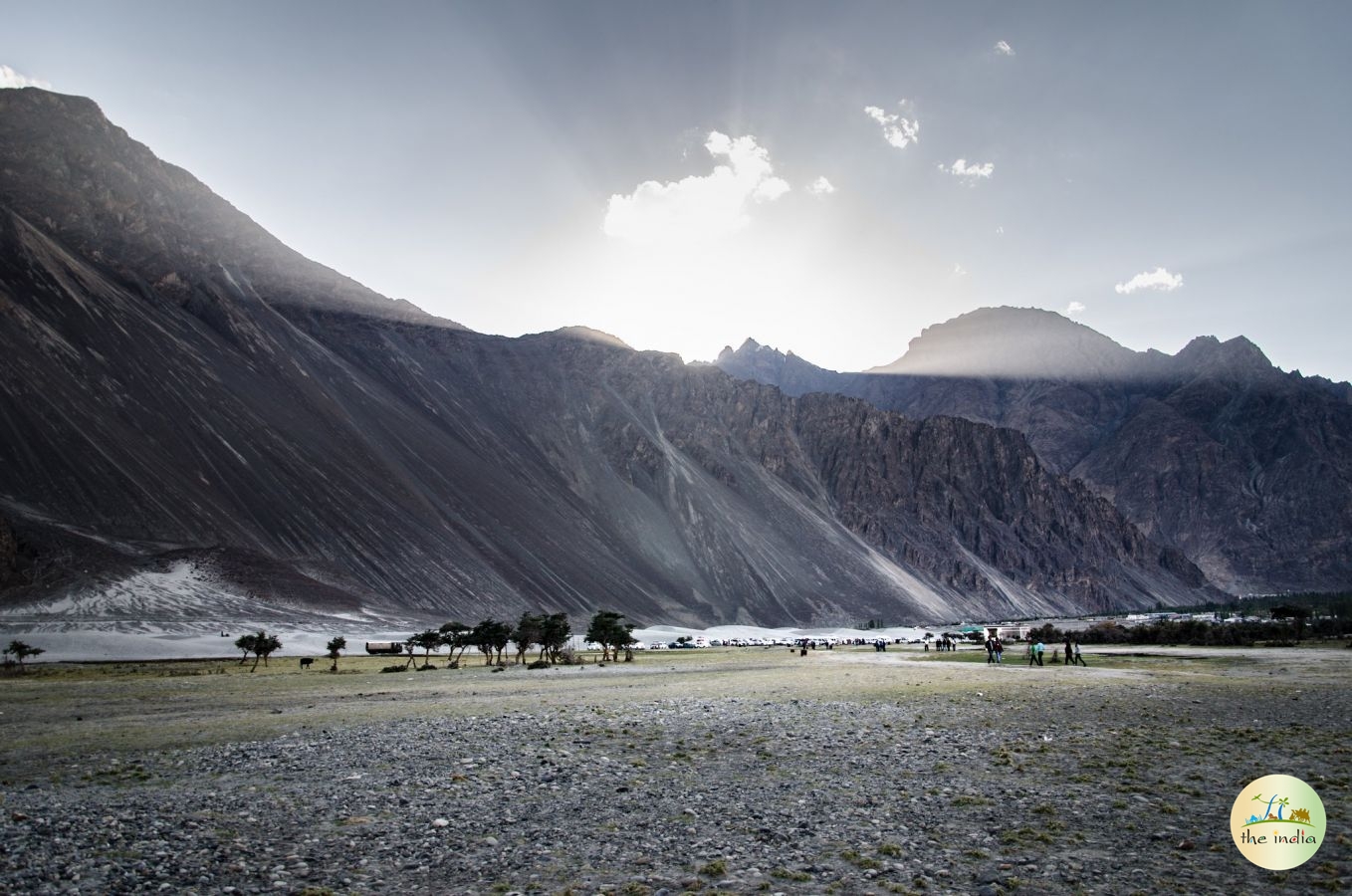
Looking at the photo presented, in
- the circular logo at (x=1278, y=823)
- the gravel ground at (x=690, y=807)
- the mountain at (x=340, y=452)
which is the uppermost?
the mountain at (x=340, y=452)

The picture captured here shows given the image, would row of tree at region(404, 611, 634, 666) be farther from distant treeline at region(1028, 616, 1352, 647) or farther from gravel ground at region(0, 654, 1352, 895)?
gravel ground at region(0, 654, 1352, 895)

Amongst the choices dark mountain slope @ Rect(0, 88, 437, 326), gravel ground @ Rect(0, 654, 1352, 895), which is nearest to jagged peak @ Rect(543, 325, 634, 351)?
dark mountain slope @ Rect(0, 88, 437, 326)

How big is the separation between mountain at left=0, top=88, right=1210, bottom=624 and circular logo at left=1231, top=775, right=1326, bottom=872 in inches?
3141

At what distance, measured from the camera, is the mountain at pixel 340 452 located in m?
79.3

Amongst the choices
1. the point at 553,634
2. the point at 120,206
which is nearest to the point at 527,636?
the point at 553,634

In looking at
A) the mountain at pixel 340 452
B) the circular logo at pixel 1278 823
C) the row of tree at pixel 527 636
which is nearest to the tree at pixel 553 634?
the row of tree at pixel 527 636

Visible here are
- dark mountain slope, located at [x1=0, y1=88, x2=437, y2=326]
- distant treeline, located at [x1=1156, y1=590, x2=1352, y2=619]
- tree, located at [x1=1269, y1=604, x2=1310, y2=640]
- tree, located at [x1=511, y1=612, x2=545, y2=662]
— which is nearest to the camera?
tree, located at [x1=511, y1=612, x2=545, y2=662]

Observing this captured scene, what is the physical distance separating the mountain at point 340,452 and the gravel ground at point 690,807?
6766 cm

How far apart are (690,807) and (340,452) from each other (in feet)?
340

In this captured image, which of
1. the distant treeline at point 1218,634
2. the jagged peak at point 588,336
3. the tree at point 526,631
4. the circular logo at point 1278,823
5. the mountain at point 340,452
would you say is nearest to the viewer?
the circular logo at point 1278,823

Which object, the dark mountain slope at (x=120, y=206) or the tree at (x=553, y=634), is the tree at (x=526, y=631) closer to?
the tree at (x=553, y=634)

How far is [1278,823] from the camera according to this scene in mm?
9281

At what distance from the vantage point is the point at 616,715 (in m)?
20.8

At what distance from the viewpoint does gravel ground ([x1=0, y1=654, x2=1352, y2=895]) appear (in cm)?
780
